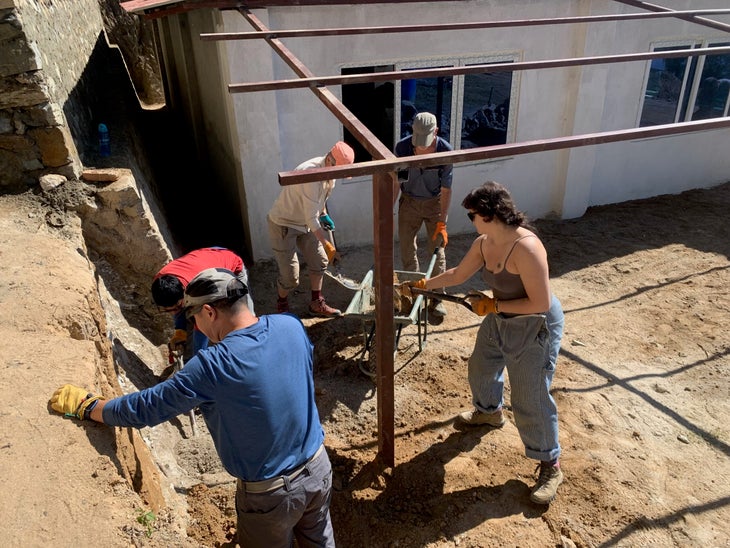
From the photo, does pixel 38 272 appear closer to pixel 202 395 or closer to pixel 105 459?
pixel 105 459

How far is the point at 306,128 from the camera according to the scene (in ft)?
22.9

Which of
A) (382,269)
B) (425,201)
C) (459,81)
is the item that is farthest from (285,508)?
(459,81)

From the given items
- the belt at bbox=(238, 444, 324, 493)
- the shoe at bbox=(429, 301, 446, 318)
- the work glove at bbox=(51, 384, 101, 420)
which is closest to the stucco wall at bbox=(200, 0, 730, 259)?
the shoe at bbox=(429, 301, 446, 318)

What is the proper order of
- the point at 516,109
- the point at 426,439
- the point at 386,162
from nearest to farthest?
the point at 386,162
the point at 426,439
the point at 516,109

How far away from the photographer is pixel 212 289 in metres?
2.60

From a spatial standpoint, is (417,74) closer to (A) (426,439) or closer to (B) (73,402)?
(A) (426,439)

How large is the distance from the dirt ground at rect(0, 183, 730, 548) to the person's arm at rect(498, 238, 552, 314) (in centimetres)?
142

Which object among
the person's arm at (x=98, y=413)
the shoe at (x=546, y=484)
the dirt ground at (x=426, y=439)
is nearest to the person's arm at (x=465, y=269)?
the dirt ground at (x=426, y=439)

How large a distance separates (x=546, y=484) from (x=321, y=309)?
2987 millimetres

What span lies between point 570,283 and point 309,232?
348 centimetres

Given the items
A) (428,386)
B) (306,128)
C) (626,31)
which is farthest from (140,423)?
(626,31)

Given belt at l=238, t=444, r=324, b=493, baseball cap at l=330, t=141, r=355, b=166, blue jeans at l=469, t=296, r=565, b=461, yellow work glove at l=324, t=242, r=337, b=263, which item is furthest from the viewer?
yellow work glove at l=324, t=242, r=337, b=263

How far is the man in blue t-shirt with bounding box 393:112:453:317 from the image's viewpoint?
17.9 feet

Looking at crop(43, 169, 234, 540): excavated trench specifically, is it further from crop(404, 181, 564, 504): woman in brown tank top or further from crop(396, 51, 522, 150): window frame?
crop(396, 51, 522, 150): window frame
